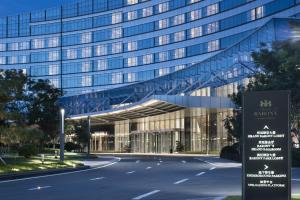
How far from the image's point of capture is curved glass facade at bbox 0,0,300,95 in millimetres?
80406

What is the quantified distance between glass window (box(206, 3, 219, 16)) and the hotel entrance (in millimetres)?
17781

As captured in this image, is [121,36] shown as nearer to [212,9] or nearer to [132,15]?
[132,15]

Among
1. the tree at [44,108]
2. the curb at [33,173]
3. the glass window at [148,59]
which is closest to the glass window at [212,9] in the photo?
the glass window at [148,59]

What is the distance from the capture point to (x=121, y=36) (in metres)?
102

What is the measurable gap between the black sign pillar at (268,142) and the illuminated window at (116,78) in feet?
302

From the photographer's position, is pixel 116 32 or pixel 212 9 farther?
pixel 116 32

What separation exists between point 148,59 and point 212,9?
57.4 feet

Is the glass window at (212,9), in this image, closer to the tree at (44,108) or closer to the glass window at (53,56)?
the tree at (44,108)

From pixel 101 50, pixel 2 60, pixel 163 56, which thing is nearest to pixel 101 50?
pixel 101 50

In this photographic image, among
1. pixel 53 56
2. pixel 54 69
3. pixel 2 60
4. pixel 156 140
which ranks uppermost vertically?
pixel 53 56

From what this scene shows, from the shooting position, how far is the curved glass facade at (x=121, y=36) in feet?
264

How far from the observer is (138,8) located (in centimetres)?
9931

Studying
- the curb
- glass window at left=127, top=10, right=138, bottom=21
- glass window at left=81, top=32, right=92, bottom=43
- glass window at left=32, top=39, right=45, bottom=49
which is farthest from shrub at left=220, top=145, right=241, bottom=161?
glass window at left=32, top=39, right=45, bottom=49

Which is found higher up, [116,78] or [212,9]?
[212,9]
